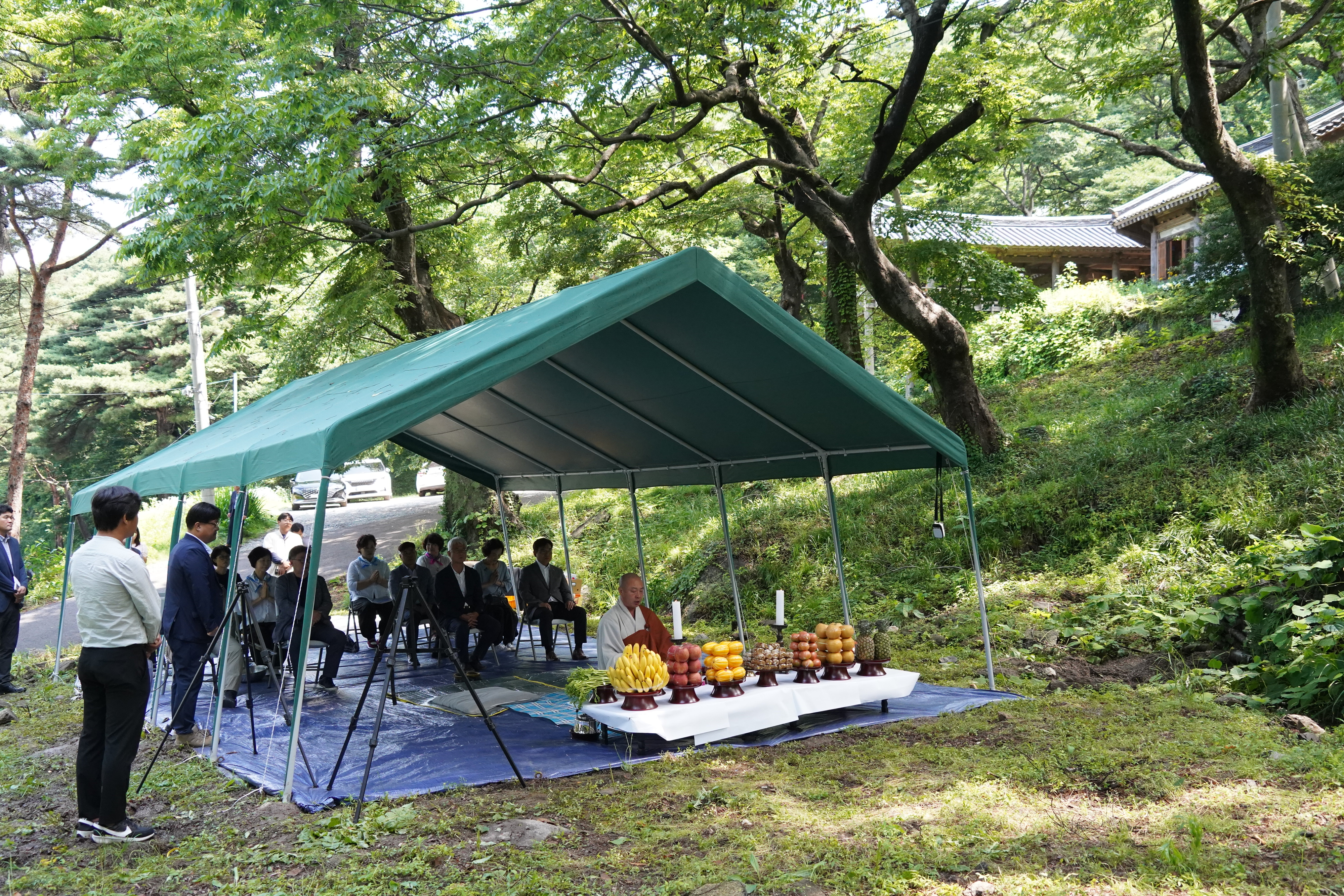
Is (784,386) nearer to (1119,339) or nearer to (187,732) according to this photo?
(187,732)

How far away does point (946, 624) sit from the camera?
912 centimetres

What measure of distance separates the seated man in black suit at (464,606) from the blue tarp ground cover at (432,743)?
904 mm

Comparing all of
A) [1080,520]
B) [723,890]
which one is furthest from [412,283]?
[723,890]

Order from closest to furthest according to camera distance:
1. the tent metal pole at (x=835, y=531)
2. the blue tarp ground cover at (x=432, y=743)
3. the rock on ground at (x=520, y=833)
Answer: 1. the rock on ground at (x=520, y=833)
2. the blue tarp ground cover at (x=432, y=743)
3. the tent metal pole at (x=835, y=531)

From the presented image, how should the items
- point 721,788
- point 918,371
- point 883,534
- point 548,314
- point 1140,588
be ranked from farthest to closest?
point 918,371 < point 883,534 < point 1140,588 < point 548,314 < point 721,788

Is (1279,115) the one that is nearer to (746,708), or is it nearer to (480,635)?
(746,708)

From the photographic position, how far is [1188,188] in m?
19.9

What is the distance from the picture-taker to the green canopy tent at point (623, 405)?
16.1ft

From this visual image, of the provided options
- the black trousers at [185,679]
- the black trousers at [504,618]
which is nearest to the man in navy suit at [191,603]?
the black trousers at [185,679]

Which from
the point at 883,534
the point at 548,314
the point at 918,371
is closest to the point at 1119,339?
the point at 918,371

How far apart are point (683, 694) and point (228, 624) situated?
3.04m

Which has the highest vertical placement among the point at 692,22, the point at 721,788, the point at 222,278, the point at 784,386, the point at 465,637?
the point at 692,22

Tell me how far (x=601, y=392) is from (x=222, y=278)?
22.3 feet

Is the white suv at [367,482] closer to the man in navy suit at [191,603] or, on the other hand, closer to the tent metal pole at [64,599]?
the tent metal pole at [64,599]
